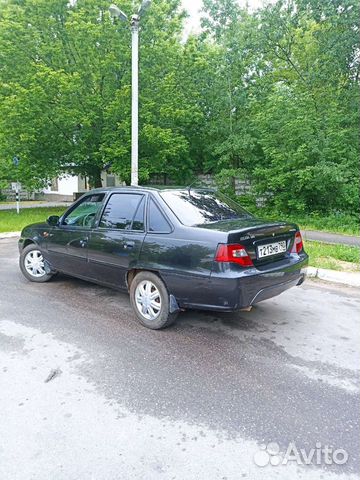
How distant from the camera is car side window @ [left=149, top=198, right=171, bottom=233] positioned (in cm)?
399

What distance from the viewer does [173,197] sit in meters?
4.28

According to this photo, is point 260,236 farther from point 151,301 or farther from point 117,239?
point 117,239

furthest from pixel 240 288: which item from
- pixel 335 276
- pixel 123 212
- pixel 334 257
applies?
pixel 334 257

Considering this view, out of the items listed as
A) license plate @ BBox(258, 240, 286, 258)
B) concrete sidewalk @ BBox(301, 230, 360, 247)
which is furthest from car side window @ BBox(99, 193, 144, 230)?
concrete sidewalk @ BBox(301, 230, 360, 247)

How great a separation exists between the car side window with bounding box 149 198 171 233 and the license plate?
1.01 meters

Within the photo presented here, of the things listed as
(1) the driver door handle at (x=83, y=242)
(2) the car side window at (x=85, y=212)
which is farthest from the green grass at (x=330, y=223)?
(1) the driver door handle at (x=83, y=242)

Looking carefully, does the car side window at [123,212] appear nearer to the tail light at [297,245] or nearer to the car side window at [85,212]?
the car side window at [85,212]

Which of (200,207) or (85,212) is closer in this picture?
(200,207)

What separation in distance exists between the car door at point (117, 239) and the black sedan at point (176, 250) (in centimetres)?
1

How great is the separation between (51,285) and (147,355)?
2882mm

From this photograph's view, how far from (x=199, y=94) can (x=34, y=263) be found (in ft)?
→ 38.2

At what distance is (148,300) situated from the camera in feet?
13.4

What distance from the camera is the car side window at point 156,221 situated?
13.1 feet

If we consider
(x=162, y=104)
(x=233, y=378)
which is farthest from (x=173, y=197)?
(x=162, y=104)
